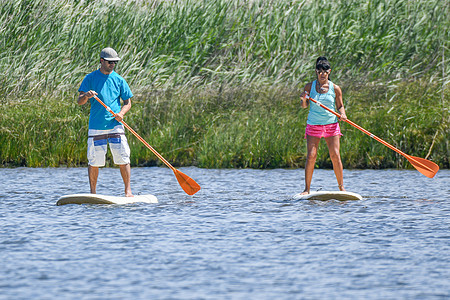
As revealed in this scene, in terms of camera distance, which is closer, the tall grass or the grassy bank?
the grassy bank

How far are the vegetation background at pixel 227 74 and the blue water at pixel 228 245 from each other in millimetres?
2604

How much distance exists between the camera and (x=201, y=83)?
1803 centimetres

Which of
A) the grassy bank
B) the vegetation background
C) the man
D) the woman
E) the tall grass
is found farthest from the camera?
the tall grass

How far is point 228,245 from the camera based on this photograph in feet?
24.1

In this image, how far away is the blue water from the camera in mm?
5801

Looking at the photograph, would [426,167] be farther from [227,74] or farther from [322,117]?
[227,74]

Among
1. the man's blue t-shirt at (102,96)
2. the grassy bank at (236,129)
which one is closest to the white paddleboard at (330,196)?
the man's blue t-shirt at (102,96)

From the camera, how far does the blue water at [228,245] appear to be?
5801 millimetres

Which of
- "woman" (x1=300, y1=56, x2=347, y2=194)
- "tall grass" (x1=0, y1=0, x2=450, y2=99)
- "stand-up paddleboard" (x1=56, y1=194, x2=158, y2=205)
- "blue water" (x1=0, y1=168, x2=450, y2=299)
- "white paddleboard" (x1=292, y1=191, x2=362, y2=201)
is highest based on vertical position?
"tall grass" (x1=0, y1=0, x2=450, y2=99)

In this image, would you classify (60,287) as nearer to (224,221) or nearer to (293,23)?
(224,221)

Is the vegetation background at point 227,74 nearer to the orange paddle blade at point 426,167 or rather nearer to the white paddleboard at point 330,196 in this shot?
the orange paddle blade at point 426,167

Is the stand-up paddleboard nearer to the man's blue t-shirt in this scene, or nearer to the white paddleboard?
the man's blue t-shirt

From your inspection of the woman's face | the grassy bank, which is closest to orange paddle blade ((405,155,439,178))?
the woman's face

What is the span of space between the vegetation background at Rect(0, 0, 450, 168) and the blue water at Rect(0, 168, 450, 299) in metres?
2.60
